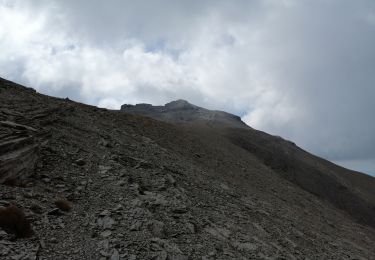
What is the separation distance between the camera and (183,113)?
126062 millimetres

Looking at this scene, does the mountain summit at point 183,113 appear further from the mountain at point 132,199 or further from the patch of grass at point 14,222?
the patch of grass at point 14,222

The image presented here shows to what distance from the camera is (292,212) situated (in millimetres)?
35188

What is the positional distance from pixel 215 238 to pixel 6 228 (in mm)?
10106

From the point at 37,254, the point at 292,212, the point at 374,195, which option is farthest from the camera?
the point at 374,195

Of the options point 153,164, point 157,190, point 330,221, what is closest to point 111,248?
point 157,190

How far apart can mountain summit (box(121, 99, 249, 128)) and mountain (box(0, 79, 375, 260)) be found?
217 feet

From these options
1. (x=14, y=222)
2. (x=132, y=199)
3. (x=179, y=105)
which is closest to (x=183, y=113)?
(x=179, y=105)

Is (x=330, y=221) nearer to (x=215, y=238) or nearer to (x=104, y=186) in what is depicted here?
(x=215, y=238)

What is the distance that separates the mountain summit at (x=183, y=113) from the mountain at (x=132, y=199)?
2601 inches

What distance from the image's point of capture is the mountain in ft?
55.2

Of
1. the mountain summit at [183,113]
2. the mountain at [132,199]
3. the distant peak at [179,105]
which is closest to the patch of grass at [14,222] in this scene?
the mountain at [132,199]

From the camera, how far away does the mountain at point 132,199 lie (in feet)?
55.2

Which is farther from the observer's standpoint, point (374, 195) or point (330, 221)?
point (374, 195)

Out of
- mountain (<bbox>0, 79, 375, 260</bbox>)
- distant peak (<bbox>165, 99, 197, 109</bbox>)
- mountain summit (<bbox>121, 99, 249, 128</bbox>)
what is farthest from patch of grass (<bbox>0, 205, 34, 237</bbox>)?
distant peak (<bbox>165, 99, 197, 109</bbox>)
